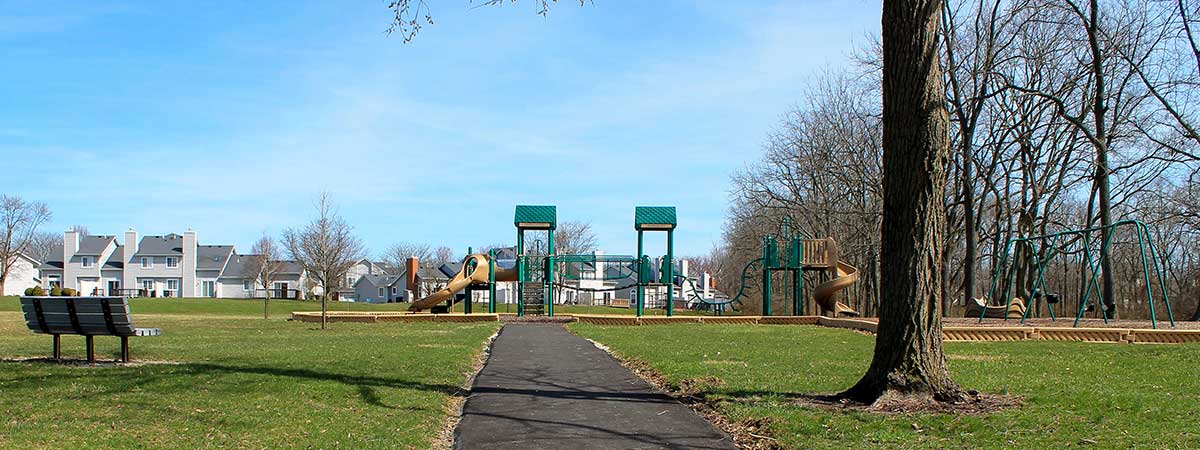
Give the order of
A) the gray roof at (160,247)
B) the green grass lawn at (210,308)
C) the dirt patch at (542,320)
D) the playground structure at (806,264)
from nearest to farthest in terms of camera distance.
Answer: the dirt patch at (542,320) → the playground structure at (806,264) → the green grass lawn at (210,308) → the gray roof at (160,247)

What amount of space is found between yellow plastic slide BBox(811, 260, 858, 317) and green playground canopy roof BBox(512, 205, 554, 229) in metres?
10.7

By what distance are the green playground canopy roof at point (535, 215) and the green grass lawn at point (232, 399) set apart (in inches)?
892

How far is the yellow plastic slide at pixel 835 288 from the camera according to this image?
32.8 meters

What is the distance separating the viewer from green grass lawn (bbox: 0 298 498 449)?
22.1ft

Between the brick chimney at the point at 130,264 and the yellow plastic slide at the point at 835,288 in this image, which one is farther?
the brick chimney at the point at 130,264

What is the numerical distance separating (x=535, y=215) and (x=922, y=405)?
29740 mm

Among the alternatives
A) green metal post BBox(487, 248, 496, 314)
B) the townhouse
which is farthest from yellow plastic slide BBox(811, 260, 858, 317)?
the townhouse

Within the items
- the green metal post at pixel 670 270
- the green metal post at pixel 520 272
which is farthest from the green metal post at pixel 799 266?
the green metal post at pixel 520 272

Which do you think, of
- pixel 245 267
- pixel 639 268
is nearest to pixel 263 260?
pixel 245 267

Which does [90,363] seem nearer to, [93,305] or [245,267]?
[93,305]

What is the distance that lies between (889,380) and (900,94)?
2580mm

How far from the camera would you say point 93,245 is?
3625 inches

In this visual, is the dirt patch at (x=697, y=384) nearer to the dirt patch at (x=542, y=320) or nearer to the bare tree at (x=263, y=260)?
the dirt patch at (x=542, y=320)

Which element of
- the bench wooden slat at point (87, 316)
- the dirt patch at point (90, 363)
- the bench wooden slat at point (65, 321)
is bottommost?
the dirt patch at point (90, 363)
